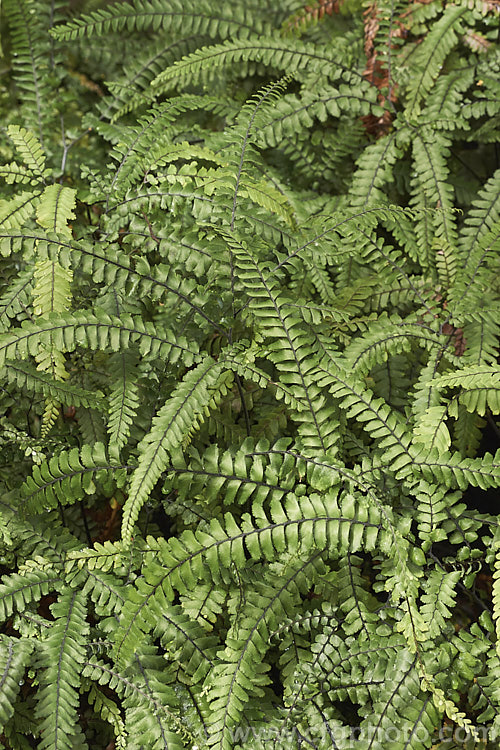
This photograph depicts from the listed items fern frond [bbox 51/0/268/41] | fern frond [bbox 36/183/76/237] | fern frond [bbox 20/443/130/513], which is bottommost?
fern frond [bbox 20/443/130/513]

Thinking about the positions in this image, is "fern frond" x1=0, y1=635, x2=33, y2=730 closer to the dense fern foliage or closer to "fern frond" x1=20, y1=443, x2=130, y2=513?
the dense fern foliage

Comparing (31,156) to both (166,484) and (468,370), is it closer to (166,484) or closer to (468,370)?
(166,484)

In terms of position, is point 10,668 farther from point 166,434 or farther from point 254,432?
point 254,432

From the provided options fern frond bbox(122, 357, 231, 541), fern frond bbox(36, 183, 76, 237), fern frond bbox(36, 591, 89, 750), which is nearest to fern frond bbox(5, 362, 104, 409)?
fern frond bbox(122, 357, 231, 541)

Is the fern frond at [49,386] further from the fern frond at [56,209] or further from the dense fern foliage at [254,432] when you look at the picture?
the fern frond at [56,209]

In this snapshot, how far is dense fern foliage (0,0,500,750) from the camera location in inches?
66.1

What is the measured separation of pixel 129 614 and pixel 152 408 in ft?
2.81

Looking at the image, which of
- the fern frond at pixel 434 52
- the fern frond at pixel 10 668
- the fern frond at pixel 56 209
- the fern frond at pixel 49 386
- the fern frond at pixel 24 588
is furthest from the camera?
the fern frond at pixel 434 52

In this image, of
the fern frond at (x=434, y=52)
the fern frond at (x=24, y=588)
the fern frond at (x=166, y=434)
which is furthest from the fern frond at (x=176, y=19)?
the fern frond at (x=24, y=588)

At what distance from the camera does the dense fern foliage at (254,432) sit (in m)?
1.68

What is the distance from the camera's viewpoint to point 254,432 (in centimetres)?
229

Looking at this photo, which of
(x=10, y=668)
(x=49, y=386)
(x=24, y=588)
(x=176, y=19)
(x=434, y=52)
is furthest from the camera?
(x=176, y=19)

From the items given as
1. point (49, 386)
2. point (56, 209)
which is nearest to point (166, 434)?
point (49, 386)

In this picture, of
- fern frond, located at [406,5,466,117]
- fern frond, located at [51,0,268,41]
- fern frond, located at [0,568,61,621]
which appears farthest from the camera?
fern frond, located at [51,0,268,41]
